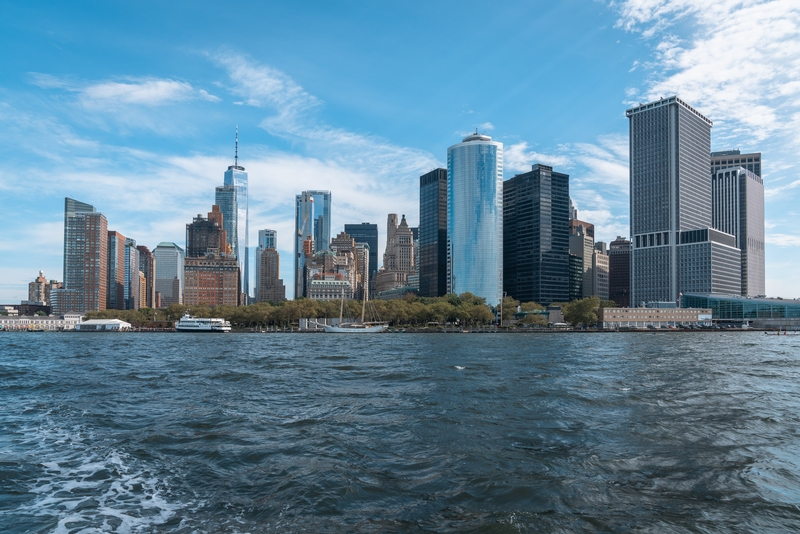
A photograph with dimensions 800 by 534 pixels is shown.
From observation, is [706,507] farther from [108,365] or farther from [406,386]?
[108,365]

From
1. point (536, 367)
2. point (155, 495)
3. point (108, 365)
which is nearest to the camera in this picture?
point (155, 495)

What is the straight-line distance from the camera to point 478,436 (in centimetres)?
2525

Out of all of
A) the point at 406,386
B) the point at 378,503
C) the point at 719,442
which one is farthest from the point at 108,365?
the point at 719,442

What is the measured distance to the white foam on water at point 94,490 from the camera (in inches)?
615

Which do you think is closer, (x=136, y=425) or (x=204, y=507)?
(x=204, y=507)

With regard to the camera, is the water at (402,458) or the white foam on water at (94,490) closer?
the white foam on water at (94,490)

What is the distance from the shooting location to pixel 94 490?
18.3 m

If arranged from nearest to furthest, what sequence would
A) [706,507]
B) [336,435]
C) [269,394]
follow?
[706,507], [336,435], [269,394]

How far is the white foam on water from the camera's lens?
15616 mm

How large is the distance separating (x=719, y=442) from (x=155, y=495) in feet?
74.9

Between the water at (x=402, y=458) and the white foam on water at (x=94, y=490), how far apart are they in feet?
0.29

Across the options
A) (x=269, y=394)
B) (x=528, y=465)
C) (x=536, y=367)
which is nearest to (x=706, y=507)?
(x=528, y=465)

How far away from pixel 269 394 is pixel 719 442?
2733cm

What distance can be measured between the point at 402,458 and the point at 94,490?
10719 mm
